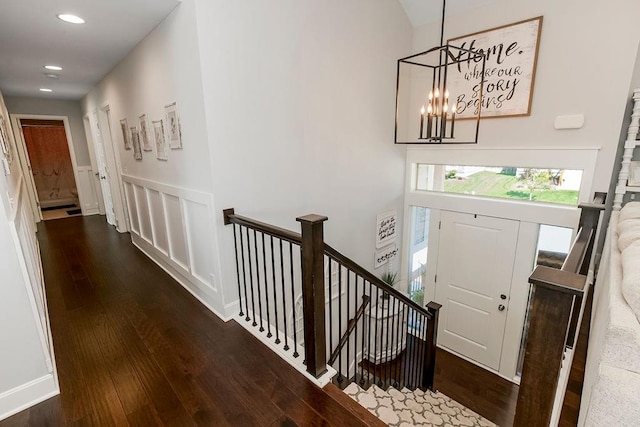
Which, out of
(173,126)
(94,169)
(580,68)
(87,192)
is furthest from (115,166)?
(580,68)

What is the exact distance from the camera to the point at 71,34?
2.57 m

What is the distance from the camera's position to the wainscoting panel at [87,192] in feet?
20.0

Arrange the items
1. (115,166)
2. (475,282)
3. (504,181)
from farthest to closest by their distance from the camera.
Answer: (115,166) < (475,282) < (504,181)

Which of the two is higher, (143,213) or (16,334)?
(143,213)

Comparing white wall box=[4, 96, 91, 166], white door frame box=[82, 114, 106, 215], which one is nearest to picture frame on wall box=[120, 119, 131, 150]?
white door frame box=[82, 114, 106, 215]

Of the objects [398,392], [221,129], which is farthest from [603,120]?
[221,129]

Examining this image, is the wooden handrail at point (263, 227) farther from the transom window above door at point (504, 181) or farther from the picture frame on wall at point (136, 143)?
the transom window above door at point (504, 181)

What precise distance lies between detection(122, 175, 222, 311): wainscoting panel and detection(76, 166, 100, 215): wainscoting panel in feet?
10.0

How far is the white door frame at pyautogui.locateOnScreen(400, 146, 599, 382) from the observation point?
3156 mm

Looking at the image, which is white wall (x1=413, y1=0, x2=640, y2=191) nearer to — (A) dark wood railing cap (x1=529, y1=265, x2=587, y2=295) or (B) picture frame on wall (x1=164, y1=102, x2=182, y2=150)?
(A) dark wood railing cap (x1=529, y1=265, x2=587, y2=295)

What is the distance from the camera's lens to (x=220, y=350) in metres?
2.11

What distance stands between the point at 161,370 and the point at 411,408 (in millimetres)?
1900

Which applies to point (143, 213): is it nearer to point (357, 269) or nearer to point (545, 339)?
point (357, 269)

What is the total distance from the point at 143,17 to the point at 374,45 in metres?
2.36
